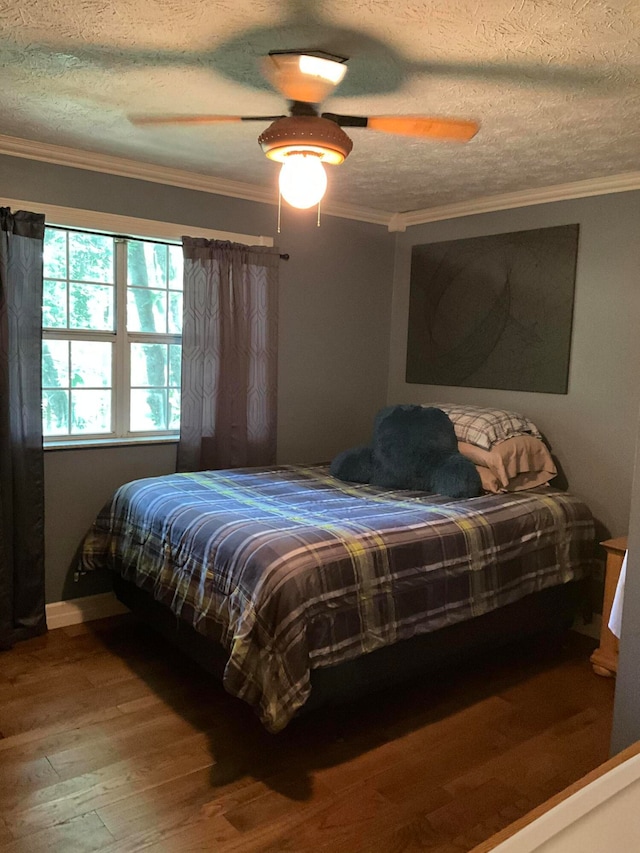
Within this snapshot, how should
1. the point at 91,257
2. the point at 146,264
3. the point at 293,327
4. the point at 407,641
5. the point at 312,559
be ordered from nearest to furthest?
the point at 312,559 < the point at 407,641 < the point at 91,257 < the point at 146,264 < the point at 293,327

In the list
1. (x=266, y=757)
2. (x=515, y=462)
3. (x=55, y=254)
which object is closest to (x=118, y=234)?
(x=55, y=254)

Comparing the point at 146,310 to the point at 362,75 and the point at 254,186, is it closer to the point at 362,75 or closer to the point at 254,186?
the point at 254,186

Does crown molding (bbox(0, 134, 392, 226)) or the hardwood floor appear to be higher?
crown molding (bbox(0, 134, 392, 226))

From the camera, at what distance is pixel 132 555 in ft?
9.84

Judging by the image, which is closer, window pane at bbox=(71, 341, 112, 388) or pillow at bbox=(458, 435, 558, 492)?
pillow at bbox=(458, 435, 558, 492)

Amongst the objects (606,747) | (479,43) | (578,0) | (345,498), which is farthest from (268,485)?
(578,0)

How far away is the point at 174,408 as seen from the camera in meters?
3.87

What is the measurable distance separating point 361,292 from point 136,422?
171 cm

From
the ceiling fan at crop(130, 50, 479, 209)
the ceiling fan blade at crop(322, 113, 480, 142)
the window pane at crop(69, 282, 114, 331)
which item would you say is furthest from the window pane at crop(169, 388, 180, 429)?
the ceiling fan blade at crop(322, 113, 480, 142)

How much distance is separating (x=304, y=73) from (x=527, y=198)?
1.97 meters

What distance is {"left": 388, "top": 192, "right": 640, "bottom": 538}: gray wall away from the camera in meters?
3.36

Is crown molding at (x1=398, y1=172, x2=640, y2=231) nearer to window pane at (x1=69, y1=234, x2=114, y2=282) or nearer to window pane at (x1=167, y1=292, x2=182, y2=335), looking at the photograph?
window pane at (x1=167, y1=292, x2=182, y2=335)

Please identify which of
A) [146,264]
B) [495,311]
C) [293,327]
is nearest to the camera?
[146,264]

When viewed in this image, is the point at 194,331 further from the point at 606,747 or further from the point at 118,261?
the point at 606,747
